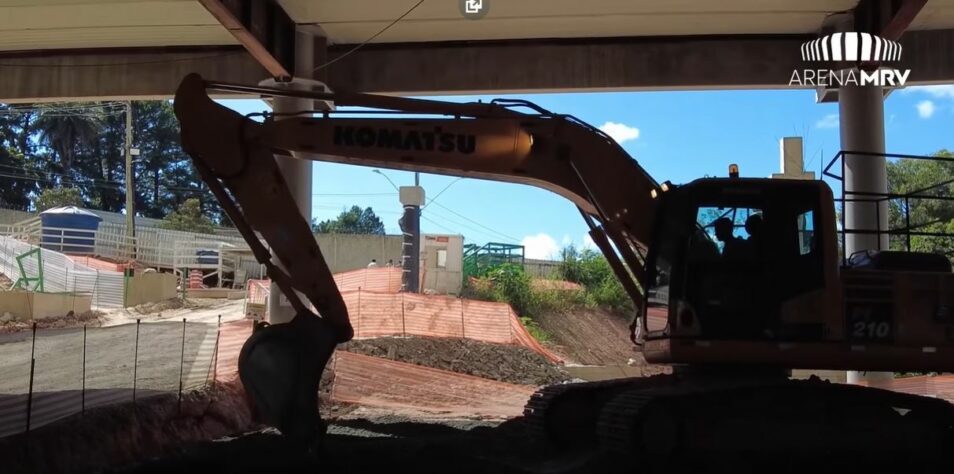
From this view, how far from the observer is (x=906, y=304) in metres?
7.91

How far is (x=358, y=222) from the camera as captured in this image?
118500 mm

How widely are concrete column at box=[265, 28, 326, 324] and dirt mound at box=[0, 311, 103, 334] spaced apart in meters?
13.5

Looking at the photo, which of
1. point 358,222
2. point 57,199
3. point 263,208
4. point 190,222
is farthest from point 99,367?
point 358,222

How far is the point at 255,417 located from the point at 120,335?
13820 millimetres

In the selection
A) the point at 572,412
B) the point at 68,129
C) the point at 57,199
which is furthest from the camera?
the point at 68,129

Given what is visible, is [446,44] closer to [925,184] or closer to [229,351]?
[229,351]

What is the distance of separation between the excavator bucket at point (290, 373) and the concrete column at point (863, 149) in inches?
481

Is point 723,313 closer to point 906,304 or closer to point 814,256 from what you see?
point 814,256

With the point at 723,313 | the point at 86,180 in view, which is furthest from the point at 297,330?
the point at 86,180

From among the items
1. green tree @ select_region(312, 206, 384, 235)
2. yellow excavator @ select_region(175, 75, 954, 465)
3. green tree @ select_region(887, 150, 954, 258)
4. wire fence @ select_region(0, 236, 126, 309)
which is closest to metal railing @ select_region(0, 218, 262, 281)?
wire fence @ select_region(0, 236, 126, 309)

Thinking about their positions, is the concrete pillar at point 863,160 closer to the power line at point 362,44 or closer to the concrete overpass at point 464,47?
the concrete overpass at point 464,47

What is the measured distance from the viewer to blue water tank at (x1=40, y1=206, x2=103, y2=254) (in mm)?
46312

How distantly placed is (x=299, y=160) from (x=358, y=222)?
4045 inches

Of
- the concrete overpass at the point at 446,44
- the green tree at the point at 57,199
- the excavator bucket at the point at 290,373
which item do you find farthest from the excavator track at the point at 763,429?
the green tree at the point at 57,199
